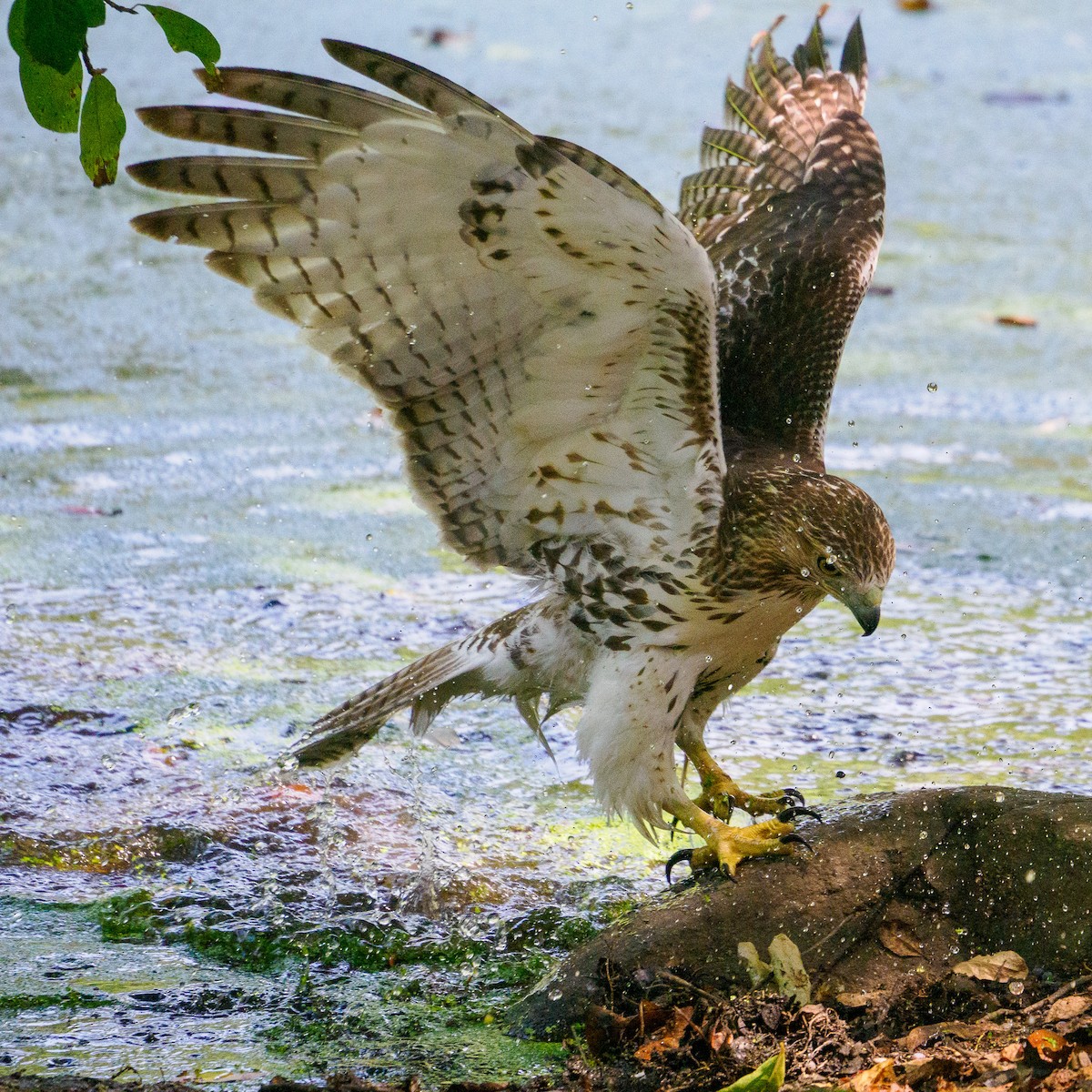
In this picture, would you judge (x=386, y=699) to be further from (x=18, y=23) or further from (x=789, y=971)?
(x=18, y=23)

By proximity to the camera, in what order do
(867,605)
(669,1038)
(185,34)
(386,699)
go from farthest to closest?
(386,699) < (867,605) < (669,1038) < (185,34)

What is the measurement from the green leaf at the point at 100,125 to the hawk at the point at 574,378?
1.42ft

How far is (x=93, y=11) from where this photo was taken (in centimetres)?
248

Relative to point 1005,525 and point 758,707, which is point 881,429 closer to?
point 1005,525

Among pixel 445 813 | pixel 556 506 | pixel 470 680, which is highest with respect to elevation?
pixel 556 506

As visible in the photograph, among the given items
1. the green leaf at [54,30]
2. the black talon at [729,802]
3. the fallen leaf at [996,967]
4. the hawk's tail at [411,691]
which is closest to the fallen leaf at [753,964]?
the fallen leaf at [996,967]

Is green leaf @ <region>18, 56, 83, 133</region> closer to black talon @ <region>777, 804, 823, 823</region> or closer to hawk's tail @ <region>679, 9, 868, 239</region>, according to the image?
black talon @ <region>777, 804, 823, 823</region>

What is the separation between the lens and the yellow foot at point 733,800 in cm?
417

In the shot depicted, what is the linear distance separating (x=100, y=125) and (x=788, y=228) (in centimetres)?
252

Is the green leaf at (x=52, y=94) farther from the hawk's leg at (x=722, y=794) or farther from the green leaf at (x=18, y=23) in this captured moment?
the hawk's leg at (x=722, y=794)

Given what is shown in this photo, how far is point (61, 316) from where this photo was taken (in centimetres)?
846

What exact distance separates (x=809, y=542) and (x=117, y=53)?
10.3 metres

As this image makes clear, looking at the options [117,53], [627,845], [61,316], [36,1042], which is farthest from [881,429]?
[117,53]

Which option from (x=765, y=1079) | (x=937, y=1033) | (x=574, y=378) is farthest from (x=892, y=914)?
(x=574, y=378)
